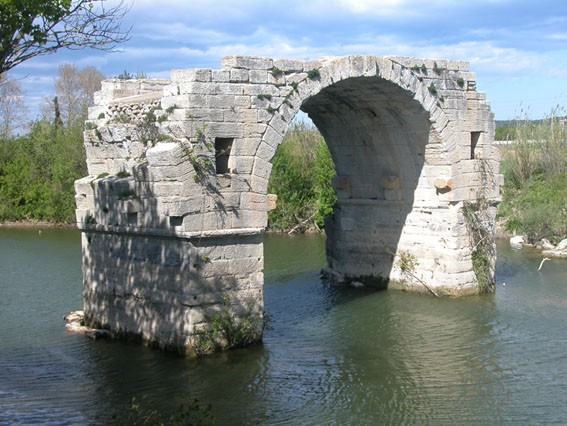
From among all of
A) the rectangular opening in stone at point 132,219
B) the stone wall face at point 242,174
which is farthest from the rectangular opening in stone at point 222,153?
the rectangular opening in stone at point 132,219

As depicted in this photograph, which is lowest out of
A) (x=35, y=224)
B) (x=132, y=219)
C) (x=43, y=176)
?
(x=35, y=224)

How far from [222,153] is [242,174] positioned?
15.5 inches

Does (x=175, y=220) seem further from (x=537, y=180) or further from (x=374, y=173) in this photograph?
(x=537, y=180)

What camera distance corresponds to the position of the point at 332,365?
404 inches

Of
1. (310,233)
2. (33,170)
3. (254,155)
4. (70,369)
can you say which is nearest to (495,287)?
(254,155)

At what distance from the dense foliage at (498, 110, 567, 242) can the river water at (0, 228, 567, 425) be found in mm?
5235

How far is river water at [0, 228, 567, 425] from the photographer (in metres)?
8.62

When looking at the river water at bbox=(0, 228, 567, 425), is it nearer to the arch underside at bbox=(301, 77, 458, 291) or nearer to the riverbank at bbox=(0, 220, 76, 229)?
the arch underside at bbox=(301, 77, 458, 291)

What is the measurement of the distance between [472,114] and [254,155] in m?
5.17

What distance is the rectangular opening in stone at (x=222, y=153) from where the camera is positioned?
10477 millimetres

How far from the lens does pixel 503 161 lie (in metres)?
24.8

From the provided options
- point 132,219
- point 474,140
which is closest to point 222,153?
point 132,219

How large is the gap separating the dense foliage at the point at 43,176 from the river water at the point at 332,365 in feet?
44.6

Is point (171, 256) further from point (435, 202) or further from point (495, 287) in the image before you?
point (495, 287)
